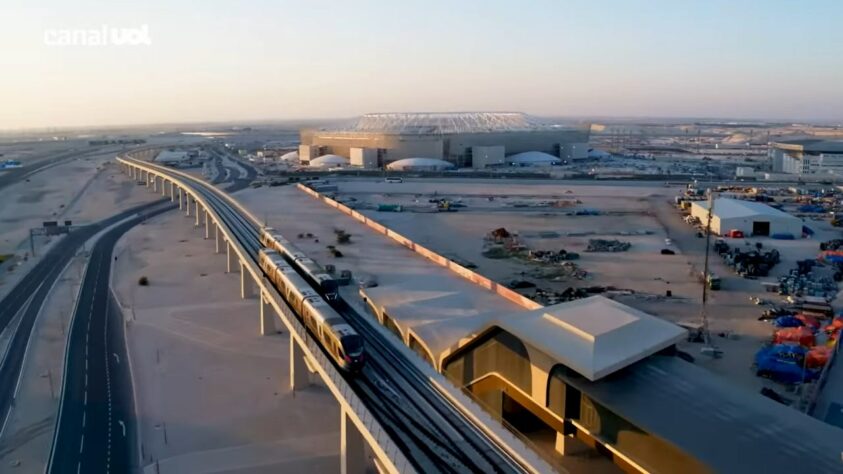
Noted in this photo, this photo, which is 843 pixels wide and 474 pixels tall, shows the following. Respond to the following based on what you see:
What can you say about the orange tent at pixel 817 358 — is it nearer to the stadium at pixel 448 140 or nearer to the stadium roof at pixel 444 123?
the stadium at pixel 448 140

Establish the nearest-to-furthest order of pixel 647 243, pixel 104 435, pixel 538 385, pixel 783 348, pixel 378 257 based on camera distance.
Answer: pixel 538 385 → pixel 104 435 → pixel 783 348 → pixel 378 257 → pixel 647 243

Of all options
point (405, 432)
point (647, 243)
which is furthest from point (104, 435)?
point (647, 243)

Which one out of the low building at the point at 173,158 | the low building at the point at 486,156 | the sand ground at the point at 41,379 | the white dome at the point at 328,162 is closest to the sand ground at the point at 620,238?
the low building at the point at 486,156

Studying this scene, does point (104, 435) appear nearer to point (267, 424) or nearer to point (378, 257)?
point (267, 424)

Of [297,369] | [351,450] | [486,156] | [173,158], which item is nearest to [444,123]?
[486,156]

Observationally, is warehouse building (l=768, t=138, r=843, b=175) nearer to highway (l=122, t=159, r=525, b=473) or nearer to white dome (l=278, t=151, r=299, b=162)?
Answer: white dome (l=278, t=151, r=299, b=162)

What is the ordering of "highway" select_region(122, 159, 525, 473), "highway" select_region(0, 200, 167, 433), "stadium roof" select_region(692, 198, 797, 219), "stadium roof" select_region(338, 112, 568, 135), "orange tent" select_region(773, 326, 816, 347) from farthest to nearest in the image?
"stadium roof" select_region(338, 112, 568, 135)
"stadium roof" select_region(692, 198, 797, 219)
"orange tent" select_region(773, 326, 816, 347)
"highway" select_region(0, 200, 167, 433)
"highway" select_region(122, 159, 525, 473)

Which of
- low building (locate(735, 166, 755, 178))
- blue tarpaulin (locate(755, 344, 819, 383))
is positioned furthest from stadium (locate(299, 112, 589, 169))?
blue tarpaulin (locate(755, 344, 819, 383))
